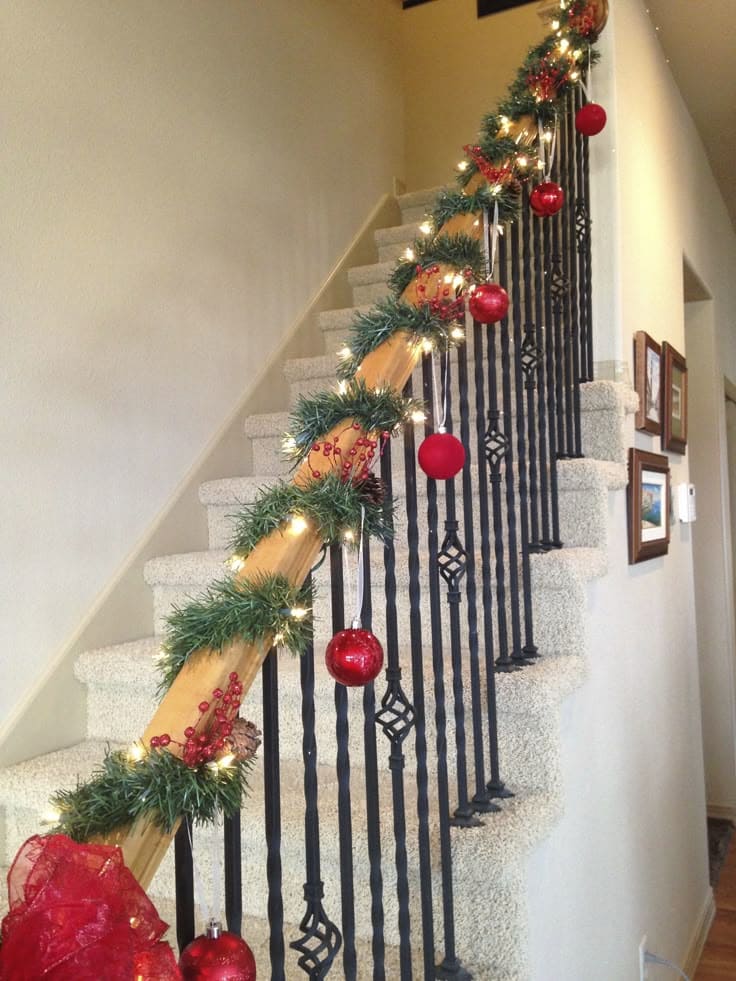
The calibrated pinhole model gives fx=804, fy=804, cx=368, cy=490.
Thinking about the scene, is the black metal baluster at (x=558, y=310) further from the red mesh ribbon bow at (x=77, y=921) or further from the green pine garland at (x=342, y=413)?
the red mesh ribbon bow at (x=77, y=921)

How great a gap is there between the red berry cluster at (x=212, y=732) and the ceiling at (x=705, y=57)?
9.17ft

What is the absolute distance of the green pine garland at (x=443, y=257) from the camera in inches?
49.9

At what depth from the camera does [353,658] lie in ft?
2.95

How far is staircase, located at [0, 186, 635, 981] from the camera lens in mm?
1260

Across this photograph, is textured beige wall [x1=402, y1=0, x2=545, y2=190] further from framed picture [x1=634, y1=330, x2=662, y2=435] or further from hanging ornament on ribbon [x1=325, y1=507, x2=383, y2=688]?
hanging ornament on ribbon [x1=325, y1=507, x2=383, y2=688]

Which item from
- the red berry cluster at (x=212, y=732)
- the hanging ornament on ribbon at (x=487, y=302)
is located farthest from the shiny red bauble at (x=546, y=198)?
the red berry cluster at (x=212, y=732)

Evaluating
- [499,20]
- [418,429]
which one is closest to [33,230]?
[418,429]

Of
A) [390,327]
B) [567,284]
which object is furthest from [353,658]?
[567,284]

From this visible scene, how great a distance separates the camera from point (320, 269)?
319 centimetres

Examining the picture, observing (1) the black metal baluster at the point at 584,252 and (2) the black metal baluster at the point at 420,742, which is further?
(1) the black metal baluster at the point at 584,252

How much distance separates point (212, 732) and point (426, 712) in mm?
807

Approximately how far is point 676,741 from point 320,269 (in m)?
2.15


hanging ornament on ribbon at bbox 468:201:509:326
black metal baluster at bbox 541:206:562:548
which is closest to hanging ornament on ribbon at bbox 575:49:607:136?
black metal baluster at bbox 541:206:562:548

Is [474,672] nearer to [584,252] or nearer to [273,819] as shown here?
[273,819]
